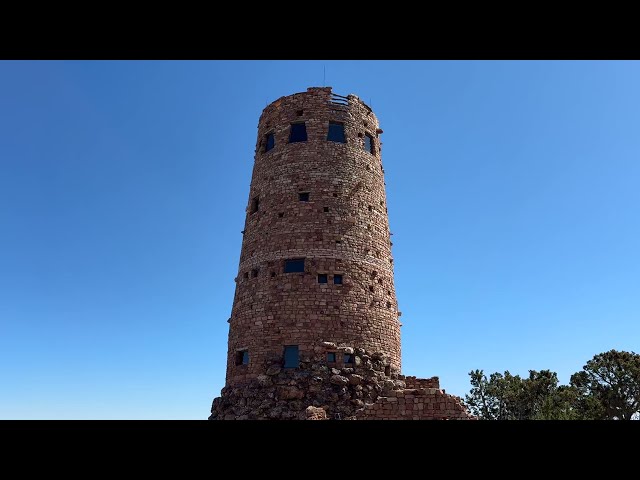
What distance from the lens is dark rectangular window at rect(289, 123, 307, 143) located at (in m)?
28.2

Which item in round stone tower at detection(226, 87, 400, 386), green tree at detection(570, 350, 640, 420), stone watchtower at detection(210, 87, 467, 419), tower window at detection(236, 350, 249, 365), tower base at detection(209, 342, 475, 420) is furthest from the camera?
green tree at detection(570, 350, 640, 420)

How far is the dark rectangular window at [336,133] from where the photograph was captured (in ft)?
92.6

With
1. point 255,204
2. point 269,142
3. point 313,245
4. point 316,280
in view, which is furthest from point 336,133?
point 316,280

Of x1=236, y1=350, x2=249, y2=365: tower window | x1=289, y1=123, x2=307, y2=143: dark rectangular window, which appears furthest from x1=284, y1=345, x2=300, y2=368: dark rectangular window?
x1=289, y1=123, x2=307, y2=143: dark rectangular window

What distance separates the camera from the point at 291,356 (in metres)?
24.1

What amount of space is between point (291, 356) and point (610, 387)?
1518 inches

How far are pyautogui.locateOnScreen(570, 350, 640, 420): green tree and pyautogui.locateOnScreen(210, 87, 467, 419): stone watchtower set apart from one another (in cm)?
3087

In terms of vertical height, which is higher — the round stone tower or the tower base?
the round stone tower

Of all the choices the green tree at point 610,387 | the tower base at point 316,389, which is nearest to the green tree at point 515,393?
the green tree at point 610,387

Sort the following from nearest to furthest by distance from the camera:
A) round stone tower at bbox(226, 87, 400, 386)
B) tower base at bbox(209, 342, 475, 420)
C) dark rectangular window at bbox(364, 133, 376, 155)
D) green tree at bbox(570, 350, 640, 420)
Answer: tower base at bbox(209, 342, 475, 420)
round stone tower at bbox(226, 87, 400, 386)
dark rectangular window at bbox(364, 133, 376, 155)
green tree at bbox(570, 350, 640, 420)

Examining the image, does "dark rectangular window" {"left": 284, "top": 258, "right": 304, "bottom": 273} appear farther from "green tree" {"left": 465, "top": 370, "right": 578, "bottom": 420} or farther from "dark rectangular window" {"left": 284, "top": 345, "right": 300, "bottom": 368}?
"green tree" {"left": 465, "top": 370, "right": 578, "bottom": 420}

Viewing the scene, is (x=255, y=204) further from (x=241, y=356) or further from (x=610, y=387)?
(x=610, y=387)

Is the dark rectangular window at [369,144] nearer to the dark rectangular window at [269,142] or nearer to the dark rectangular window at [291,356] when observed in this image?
the dark rectangular window at [269,142]

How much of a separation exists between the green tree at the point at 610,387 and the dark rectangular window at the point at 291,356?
34.2 m
